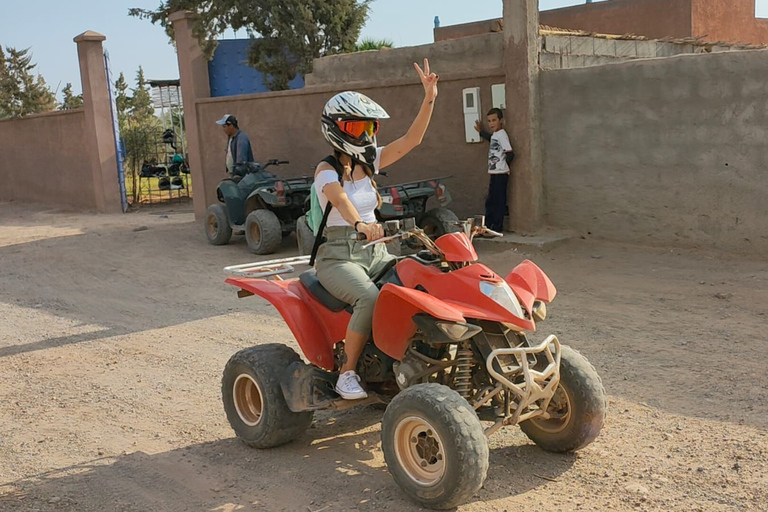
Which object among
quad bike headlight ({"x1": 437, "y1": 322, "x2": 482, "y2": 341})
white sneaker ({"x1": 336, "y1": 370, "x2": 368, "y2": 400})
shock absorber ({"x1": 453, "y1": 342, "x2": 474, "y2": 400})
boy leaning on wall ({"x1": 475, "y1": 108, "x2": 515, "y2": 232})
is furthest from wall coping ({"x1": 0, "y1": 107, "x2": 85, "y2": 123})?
quad bike headlight ({"x1": 437, "y1": 322, "x2": 482, "y2": 341})

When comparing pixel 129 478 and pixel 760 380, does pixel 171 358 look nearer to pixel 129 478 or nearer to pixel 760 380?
pixel 129 478

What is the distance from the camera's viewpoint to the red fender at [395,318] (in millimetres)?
3990

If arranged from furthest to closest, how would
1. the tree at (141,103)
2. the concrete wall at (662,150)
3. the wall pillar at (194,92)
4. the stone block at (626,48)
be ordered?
the tree at (141,103) < the wall pillar at (194,92) < the stone block at (626,48) < the concrete wall at (662,150)

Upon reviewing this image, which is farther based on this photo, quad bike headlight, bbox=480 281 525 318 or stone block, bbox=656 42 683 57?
stone block, bbox=656 42 683 57

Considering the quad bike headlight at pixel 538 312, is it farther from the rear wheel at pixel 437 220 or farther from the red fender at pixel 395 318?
the rear wheel at pixel 437 220

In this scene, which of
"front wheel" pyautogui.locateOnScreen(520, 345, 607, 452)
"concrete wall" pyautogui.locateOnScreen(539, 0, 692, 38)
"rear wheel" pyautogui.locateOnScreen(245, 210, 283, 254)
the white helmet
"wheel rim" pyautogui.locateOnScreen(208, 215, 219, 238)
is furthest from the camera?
"concrete wall" pyautogui.locateOnScreen(539, 0, 692, 38)

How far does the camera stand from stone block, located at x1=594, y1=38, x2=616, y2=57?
11.9 m

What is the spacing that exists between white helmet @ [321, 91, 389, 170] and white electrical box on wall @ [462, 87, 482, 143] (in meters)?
6.65

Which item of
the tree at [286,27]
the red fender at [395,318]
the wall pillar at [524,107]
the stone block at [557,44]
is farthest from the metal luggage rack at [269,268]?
the tree at [286,27]

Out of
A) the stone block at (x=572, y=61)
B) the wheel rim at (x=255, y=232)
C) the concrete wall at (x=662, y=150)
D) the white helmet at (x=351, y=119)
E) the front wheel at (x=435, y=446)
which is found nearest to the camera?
the front wheel at (x=435, y=446)

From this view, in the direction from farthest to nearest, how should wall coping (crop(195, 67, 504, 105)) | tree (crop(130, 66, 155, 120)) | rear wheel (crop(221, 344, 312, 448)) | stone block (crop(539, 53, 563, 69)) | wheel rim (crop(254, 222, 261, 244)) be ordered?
tree (crop(130, 66, 155, 120)) < wheel rim (crop(254, 222, 261, 244)) < wall coping (crop(195, 67, 504, 105)) < stone block (crop(539, 53, 563, 69)) < rear wheel (crop(221, 344, 312, 448))

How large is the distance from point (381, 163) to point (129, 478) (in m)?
2.24

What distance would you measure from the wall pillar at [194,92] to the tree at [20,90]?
16.8 m

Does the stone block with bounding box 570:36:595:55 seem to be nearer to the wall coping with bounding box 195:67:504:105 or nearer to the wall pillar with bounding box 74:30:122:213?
the wall coping with bounding box 195:67:504:105
